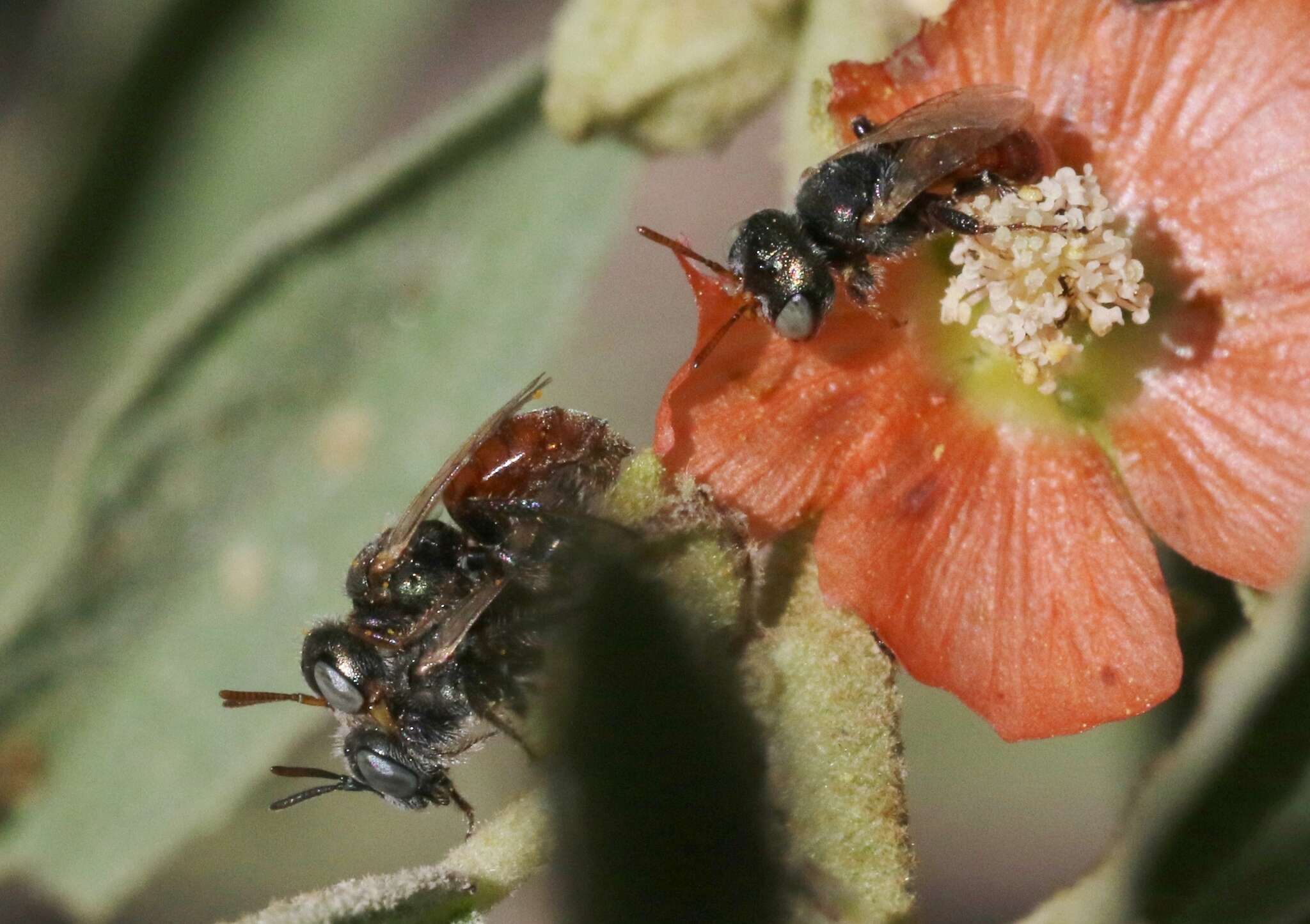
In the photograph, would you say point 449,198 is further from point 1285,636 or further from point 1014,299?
point 1285,636

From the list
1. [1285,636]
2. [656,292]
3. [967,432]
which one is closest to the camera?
[1285,636]

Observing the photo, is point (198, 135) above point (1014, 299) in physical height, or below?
above

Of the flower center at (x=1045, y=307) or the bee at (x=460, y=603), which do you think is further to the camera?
the flower center at (x=1045, y=307)

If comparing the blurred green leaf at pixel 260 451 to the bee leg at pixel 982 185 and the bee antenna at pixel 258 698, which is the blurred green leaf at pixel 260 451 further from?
the bee leg at pixel 982 185

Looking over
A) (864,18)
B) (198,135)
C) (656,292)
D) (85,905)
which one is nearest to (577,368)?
A: (656,292)

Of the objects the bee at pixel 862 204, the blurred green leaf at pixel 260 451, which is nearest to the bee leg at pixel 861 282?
the bee at pixel 862 204

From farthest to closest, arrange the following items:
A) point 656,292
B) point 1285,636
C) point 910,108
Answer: point 656,292
point 910,108
point 1285,636
